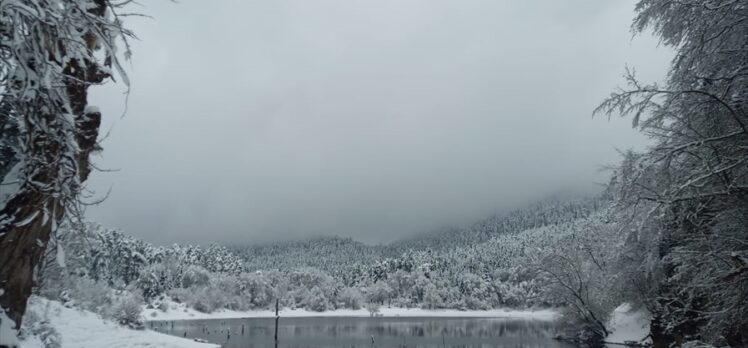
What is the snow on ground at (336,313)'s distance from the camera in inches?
4139

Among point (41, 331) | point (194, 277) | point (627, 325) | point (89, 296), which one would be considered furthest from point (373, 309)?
point (41, 331)

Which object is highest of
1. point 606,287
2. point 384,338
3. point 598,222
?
point 598,222

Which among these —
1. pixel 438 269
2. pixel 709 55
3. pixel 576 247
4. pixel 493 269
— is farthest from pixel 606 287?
pixel 493 269

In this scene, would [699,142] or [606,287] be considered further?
[606,287]

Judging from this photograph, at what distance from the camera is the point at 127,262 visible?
368 feet

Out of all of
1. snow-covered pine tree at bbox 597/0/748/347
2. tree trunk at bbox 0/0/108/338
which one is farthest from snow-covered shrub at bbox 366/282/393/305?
tree trunk at bbox 0/0/108/338

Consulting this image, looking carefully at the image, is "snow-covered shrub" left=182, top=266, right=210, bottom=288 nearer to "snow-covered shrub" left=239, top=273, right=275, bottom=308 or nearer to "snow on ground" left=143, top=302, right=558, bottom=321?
"snow on ground" left=143, top=302, right=558, bottom=321

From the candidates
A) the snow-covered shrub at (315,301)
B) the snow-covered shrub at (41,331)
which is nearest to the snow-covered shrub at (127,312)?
the snow-covered shrub at (41,331)

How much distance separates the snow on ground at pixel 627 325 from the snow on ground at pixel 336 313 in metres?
65.3

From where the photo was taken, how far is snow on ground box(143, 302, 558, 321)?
345ft

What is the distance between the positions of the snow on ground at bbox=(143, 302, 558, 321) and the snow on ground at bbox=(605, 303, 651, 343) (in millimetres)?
65335

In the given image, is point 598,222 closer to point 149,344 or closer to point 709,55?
point 149,344

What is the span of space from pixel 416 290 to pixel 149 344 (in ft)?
420

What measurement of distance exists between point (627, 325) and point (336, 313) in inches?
3926
